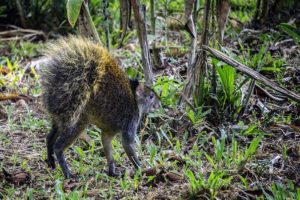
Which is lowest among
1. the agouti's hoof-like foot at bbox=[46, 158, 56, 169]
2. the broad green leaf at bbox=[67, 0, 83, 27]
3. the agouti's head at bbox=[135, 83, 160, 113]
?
the agouti's hoof-like foot at bbox=[46, 158, 56, 169]

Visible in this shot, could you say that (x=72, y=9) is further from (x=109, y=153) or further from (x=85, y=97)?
(x=109, y=153)

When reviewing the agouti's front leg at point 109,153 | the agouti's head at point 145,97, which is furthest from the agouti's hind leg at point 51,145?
the agouti's head at point 145,97

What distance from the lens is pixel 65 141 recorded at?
187 inches

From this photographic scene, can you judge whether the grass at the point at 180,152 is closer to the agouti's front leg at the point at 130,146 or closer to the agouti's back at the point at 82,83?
the agouti's front leg at the point at 130,146

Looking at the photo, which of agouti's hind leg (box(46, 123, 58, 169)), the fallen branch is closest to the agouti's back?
agouti's hind leg (box(46, 123, 58, 169))

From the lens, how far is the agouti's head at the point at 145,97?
530 centimetres

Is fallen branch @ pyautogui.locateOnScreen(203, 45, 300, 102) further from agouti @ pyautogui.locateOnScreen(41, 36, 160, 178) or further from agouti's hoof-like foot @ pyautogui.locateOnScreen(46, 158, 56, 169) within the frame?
agouti's hoof-like foot @ pyautogui.locateOnScreen(46, 158, 56, 169)

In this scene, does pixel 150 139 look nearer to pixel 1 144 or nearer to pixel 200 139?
pixel 200 139

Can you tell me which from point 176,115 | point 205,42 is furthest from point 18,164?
point 205,42

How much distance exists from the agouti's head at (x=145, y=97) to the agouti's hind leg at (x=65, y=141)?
0.72 m

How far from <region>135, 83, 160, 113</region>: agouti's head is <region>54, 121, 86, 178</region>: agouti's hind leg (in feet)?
2.35

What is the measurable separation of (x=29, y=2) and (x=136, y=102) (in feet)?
13.4

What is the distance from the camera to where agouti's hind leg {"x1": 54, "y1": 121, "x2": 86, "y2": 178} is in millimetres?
4750

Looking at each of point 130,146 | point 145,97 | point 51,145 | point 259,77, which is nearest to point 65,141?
point 51,145
